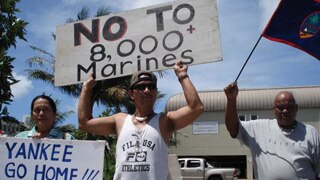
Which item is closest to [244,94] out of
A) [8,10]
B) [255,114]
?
[255,114]

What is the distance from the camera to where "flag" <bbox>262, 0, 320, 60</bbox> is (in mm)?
4195

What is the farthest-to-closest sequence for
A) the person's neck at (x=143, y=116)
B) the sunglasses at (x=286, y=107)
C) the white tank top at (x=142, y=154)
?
the sunglasses at (x=286, y=107) → the person's neck at (x=143, y=116) → the white tank top at (x=142, y=154)

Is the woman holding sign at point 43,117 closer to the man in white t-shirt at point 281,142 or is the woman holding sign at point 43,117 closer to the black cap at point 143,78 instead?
the black cap at point 143,78

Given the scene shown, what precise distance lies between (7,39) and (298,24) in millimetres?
3387

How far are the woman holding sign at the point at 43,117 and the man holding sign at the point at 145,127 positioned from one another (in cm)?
43

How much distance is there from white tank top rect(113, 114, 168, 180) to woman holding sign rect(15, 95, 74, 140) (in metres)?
0.85

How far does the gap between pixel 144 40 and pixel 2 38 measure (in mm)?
2466

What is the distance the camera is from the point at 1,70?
16.7ft

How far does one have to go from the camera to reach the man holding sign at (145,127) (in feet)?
9.26

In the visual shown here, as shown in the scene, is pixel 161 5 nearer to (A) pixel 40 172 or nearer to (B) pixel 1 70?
(A) pixel 40 172

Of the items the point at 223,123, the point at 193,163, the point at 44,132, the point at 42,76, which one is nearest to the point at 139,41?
the point at 44,132

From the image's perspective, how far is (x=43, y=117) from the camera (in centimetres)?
350

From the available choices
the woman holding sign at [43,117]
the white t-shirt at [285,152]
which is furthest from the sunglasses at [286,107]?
the woman holding sign at [43,117]

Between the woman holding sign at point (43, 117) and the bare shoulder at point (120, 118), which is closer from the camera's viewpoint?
the bare shoulder at point (120, 118)
